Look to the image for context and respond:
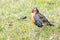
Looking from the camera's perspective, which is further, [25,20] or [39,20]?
[25,20]

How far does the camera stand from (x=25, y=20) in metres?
9.51

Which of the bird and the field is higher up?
the bird

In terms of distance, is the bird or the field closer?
the field

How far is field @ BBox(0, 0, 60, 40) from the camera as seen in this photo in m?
8.18

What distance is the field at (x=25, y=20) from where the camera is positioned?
8180 mm

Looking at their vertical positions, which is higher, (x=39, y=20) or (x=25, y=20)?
(x=39, y=20)

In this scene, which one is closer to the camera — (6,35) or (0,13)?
Result: (6,35)

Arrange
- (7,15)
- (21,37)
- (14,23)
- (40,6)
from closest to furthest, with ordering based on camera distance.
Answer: (21,37) → (14,23) → (7,15) → (40,6)

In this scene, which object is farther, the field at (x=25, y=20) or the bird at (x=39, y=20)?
the bird at (x=39, y=20)

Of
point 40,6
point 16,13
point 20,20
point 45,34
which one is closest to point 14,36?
point 45,34

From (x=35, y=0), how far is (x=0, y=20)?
223cm

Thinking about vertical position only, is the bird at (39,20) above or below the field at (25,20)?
above

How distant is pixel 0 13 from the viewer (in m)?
10.0

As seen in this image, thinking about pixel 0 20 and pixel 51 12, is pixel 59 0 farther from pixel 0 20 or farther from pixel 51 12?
pixel 0 20
